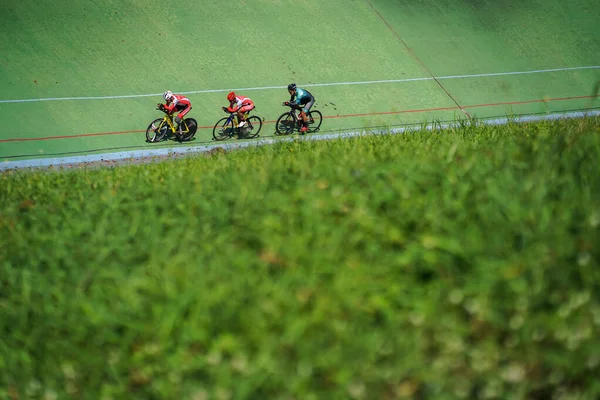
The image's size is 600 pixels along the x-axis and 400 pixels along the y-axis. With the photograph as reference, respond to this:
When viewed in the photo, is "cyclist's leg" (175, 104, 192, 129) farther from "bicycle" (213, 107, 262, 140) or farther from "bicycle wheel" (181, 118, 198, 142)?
"bicycle" (213, 107, 262, 140)

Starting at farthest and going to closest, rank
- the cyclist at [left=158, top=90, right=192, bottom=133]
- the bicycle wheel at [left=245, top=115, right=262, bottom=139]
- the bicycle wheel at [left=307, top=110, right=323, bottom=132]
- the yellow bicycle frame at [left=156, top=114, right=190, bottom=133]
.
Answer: the bicycle wheel at [left=307, top=110, right=323, bottom=132]
the bicycle wheel at [left=245, top=115, right=262, bottom=139]
the yellow bicycle frame at [left=156, top=114, right=190, bottom=133]
the cyclist at [left=158, top=90, right=192, bottom=133]

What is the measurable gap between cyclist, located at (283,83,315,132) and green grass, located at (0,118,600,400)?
10038mm

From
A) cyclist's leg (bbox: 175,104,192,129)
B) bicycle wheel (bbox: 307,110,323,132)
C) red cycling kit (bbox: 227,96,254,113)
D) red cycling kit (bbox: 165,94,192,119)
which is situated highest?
red cycling kit (bbox: 165,94,192,119)

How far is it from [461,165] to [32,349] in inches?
141

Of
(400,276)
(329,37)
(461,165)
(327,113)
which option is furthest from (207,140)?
(400,276)

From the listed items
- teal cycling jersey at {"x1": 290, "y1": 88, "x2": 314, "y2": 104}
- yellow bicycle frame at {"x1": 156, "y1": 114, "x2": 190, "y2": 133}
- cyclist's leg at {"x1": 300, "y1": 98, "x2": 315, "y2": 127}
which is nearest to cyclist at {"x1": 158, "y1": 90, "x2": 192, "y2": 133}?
yellow bicycle frame at {"x1": 156, "y1": 114, "x2": 190, "y2": 133}

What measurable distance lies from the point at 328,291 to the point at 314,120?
12935 mm

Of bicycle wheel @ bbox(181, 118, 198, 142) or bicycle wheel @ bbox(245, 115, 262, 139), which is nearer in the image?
bicycle wheel @ bbox(181, 118, 198, 142)

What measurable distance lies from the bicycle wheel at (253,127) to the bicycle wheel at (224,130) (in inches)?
17.6

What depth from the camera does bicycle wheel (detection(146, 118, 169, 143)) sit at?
14.4 metres

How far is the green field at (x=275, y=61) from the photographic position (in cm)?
1505

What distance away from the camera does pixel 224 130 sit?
Answer: 599 inches

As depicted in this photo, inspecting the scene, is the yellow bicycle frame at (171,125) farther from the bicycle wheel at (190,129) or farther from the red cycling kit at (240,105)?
the red cycling kit at (240,105)

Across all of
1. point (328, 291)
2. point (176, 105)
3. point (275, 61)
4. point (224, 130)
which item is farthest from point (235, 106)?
point (328, 291)
